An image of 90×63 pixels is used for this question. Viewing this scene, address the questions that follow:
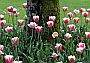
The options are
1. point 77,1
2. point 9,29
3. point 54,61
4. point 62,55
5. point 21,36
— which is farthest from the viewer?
point 77,1

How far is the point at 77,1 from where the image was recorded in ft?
52.1

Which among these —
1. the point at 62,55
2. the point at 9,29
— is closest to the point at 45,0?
the point at 9,29

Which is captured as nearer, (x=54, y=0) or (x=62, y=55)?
(x=62, y=55)

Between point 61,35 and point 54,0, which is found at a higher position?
point 54,0

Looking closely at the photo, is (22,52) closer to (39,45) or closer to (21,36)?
(39,45)

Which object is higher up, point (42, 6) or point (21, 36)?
point (42, 6)

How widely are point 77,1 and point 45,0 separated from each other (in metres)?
8.87

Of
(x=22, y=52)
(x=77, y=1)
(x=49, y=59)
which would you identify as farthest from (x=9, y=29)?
(x=77, y=1)

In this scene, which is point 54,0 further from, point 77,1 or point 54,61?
point 77,1

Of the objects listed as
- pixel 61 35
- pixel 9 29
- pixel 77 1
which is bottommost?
pixel 77 1

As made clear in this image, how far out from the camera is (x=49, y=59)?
18.8 ft

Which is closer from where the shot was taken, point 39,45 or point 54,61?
point 54,61

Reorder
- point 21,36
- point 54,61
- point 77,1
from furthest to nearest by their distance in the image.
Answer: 1. point 77,1
2. point 21,36
3. point 54,61

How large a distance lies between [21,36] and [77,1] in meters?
9.16
